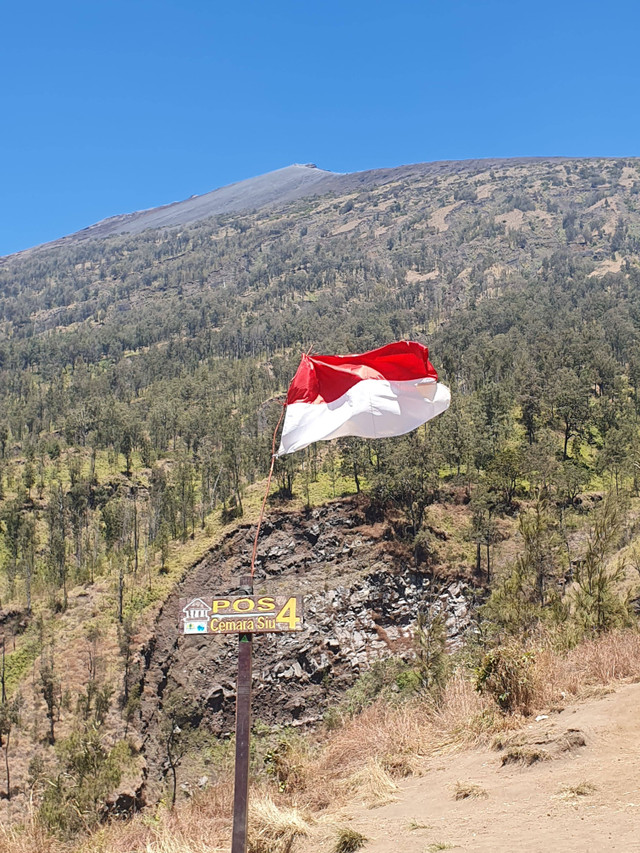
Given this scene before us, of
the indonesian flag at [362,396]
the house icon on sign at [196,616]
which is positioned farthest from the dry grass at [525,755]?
the house icon on sign at [196,616]

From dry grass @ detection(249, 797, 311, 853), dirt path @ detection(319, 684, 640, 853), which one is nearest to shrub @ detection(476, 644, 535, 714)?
dirt path @ detection(319, 684, 640, 853)

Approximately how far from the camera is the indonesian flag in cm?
861

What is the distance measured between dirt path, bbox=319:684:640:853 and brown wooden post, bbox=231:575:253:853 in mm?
1368

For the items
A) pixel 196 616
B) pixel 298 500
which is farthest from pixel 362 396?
pixel 298 500

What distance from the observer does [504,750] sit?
8.67 m

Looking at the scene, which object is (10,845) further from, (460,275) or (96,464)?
(460,275)

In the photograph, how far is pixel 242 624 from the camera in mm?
6289

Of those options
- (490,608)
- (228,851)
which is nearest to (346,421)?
(228,851)

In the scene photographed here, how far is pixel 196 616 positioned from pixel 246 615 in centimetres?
50

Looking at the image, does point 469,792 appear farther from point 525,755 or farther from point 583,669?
point 583,669

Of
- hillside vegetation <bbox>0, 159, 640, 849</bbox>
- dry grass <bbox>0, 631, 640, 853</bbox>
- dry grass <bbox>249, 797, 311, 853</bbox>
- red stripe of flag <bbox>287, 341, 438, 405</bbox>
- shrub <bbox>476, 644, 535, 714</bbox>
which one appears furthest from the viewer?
hillside vegetation <bbox>0, 159, 640, 849</bbox>

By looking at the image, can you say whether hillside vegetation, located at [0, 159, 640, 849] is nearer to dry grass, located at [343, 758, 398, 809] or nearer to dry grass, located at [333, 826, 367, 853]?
dry grass, located at [343, 758, 398, 809]

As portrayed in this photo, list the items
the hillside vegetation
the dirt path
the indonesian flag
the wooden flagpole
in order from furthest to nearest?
the hillside vegetation
the indonesian flag
the wooden flagpole
the dirt path

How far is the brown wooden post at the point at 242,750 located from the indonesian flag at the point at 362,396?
8.58 ft
